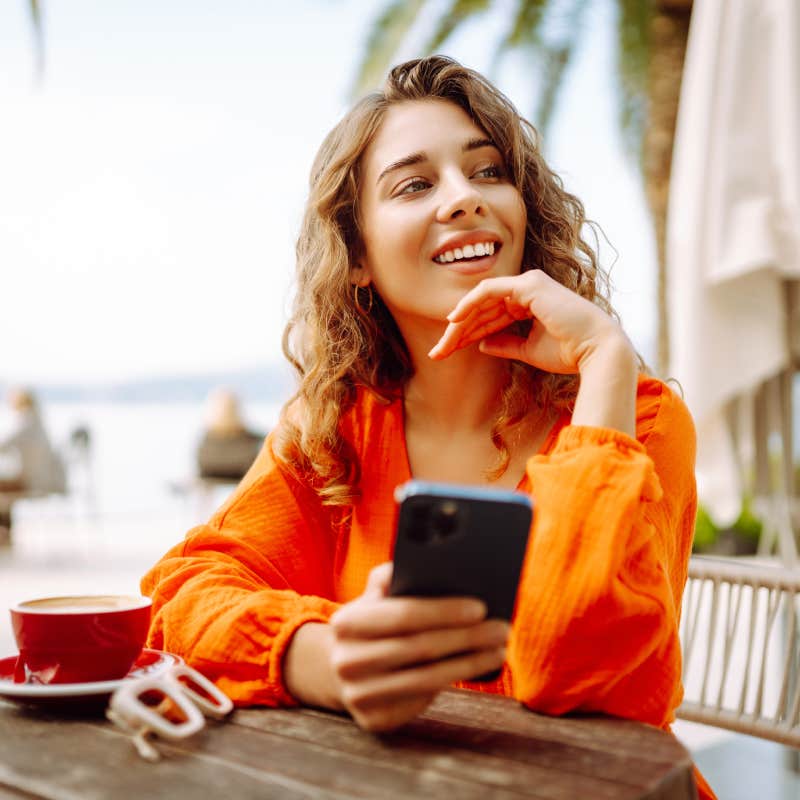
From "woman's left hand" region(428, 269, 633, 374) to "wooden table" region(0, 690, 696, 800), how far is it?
0.51 metres

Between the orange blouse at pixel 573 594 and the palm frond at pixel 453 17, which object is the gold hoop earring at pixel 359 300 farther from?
the palm frond at pixel 453 17

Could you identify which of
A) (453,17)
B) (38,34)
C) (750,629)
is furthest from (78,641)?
(453,17)

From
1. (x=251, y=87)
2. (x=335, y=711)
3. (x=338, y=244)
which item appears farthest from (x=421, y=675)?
(x=251, y=87)

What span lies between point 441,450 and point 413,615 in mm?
819

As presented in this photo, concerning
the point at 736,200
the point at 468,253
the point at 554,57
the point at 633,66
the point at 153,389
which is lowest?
the point at 153,389

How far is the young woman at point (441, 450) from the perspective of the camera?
1056 mm

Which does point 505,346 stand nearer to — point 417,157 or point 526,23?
point 417,157

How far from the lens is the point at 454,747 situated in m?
0.91

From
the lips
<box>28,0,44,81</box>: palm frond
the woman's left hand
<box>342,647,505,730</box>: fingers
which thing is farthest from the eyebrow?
<box>28,0,44,81</box>: palm frond

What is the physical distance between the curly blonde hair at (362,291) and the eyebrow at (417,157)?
0.04m

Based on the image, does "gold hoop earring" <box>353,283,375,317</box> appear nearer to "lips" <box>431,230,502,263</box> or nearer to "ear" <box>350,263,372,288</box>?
"ear" <box>350,263,372,288</box>

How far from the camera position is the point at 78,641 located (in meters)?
1.04

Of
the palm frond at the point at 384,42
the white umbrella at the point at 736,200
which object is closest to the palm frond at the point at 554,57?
the palm frond at the point at 384,42

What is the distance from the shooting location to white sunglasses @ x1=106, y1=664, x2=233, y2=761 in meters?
0.92
